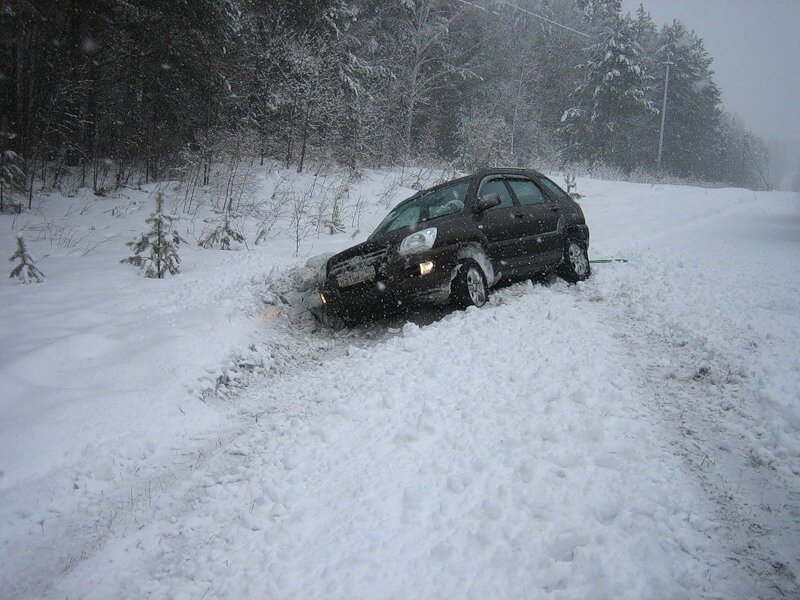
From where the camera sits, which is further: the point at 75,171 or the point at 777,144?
the point at 777,144

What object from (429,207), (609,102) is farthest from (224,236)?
(609,102)

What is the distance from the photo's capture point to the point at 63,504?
108 inches

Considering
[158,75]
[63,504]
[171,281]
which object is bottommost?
[63,504]

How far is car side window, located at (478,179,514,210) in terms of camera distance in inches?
230

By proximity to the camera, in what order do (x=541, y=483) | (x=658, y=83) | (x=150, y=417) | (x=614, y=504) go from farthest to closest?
(x=658, y=83) < (x=150, y=417) < (x=541, y=483) < (x=614, y=504)

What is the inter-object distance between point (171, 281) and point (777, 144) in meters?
157

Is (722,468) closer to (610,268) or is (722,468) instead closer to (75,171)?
(610,268)

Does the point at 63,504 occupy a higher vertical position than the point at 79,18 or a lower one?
lower

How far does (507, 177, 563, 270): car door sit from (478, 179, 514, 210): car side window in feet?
0.56

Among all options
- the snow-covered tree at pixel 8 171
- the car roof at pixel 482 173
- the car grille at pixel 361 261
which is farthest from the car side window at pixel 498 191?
the snow-covered tree at pixel 8 171

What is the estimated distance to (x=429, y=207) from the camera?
19.0ft

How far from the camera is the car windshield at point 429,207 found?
5.60 meters

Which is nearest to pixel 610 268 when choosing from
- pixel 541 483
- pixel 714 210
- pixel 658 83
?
pixel 541 483

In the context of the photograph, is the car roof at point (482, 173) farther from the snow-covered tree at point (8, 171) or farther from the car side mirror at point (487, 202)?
the snow-covered tree at point (8, 171)
